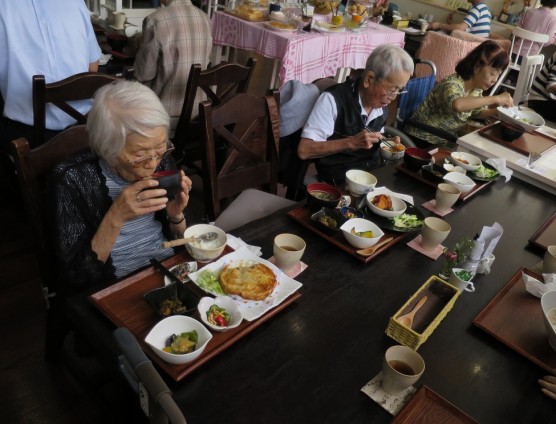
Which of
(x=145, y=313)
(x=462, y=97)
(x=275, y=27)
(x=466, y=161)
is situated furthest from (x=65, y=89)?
(x=275, y=27)

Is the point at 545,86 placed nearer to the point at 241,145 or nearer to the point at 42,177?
the point at 241,145

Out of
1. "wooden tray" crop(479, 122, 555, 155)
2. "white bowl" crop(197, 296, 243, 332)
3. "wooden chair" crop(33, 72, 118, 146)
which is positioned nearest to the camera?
"white bowl" crop(197, 296, 243, 332)

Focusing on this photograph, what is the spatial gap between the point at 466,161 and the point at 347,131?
57 cm

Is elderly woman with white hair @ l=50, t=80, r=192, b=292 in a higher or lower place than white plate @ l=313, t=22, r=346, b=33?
lower

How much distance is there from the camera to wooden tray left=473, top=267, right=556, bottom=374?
1.19m

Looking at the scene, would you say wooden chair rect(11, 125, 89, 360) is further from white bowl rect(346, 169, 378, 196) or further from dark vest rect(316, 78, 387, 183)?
dark vest rect(316, 78, 387, 183)

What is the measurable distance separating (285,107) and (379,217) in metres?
0.79

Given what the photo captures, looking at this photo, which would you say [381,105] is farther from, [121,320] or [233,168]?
[121,320]

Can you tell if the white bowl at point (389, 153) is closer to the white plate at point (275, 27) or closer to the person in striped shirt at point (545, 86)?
the white plate at point (275, 27)

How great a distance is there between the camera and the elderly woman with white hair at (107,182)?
4.09 ft

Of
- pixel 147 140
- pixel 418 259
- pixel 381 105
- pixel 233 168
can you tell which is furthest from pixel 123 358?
pixel 381 105

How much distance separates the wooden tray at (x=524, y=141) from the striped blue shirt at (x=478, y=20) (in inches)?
157

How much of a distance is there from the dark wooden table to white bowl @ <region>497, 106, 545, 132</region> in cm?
149

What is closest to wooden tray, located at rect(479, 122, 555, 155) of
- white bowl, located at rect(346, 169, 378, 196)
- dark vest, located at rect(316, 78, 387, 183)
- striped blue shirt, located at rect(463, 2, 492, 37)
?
dark vest, located at rect(316, 78, 387, 183)
